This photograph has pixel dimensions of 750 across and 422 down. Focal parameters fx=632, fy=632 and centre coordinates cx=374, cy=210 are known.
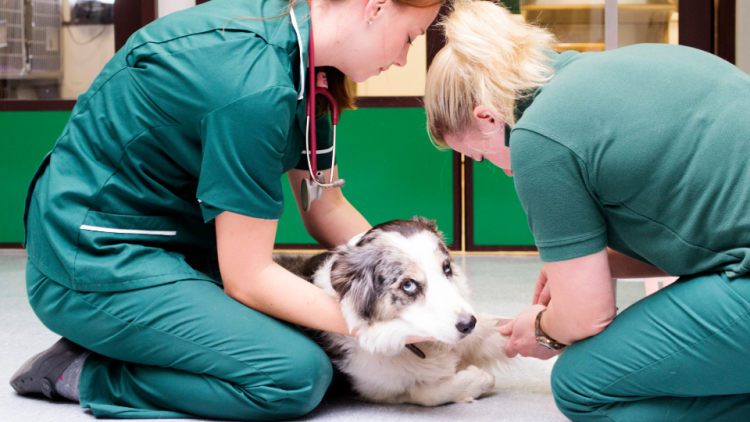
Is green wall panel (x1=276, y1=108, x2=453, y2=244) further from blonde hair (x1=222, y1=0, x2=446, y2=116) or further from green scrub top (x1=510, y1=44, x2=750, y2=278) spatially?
green scrub top (x1=510, y1=44, x2=750, y2=278)

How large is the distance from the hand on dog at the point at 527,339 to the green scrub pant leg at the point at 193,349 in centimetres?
47

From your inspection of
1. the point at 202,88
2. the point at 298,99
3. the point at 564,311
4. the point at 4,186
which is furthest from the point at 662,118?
the point at 4,186

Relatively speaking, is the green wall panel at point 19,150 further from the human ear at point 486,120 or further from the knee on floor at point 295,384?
the human ear at point 486,120

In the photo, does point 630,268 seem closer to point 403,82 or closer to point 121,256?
point 121,256

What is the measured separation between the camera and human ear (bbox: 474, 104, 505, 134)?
1.31m

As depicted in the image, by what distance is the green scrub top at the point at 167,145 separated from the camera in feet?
4.57

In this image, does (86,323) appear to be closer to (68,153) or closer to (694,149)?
(68,153)

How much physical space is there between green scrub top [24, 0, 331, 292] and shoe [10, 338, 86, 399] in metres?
0.24

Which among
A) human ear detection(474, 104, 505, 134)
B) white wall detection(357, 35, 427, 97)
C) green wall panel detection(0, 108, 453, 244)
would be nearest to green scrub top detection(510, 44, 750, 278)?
human ear detection(474, 104, 505, 134)

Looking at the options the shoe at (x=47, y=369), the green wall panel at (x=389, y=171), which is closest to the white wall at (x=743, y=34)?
the green wall panel at (x=389, y=171)

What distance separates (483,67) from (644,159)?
1.18ft

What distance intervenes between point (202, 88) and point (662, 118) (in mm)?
957

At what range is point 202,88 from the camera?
4.64ft

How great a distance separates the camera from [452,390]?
163cm
